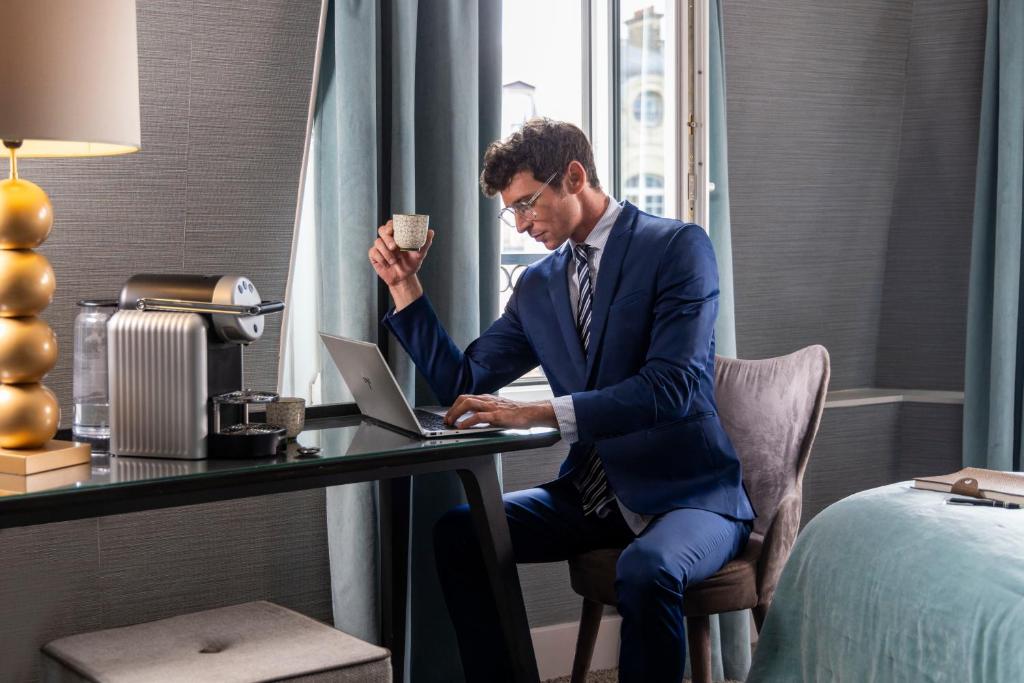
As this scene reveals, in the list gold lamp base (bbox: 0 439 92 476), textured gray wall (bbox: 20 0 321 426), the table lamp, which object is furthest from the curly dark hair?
gold lamp base (bbox: 0 439 92 476)

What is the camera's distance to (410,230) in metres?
2.24

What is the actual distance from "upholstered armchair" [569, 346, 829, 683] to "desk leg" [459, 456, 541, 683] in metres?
0.29

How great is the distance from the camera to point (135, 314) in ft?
5.82

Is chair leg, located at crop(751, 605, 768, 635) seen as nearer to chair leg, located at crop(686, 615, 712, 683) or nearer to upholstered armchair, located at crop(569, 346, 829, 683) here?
upholstered armchair, located at crop(569, 346, 829, 683)

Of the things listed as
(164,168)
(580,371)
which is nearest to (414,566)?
(580,371)

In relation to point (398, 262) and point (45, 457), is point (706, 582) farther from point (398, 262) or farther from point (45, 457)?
point (45, 457)

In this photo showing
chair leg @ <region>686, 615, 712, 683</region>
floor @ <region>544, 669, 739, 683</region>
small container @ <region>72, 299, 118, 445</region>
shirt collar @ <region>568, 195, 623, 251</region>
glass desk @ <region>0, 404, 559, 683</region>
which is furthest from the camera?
floor @ <region>544, 669, 739, 683</region>

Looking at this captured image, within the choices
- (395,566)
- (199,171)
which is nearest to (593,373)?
(395,566)

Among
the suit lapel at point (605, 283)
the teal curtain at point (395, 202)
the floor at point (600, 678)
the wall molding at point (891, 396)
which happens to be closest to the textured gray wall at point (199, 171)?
the teal curtain at point (395, 202)

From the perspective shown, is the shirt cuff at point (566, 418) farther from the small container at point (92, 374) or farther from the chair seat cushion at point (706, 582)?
the small container at point (92, 374)

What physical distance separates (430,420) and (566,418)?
26 centimetres

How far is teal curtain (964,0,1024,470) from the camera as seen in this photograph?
3346mm

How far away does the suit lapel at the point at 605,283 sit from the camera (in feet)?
7.73

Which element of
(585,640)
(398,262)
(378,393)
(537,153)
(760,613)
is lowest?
(585,640)
